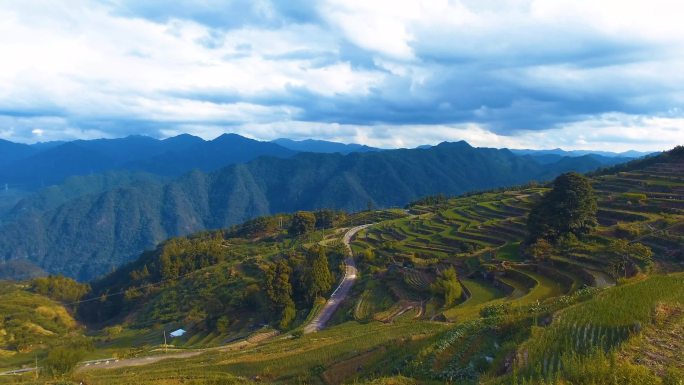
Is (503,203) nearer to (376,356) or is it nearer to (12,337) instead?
(376,356)

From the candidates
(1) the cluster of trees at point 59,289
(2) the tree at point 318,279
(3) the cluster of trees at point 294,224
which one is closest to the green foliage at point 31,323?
(1) the cluster of trees at point 59,289

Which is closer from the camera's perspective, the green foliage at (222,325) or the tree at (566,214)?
the tree at (566,214)

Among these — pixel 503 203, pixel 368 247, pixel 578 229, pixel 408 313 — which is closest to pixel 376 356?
pixel 408 313

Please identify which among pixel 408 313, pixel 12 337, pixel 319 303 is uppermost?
pixel 408 313

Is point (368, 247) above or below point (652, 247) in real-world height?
below

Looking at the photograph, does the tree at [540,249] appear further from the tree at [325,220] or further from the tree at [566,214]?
the tree at [325,220]

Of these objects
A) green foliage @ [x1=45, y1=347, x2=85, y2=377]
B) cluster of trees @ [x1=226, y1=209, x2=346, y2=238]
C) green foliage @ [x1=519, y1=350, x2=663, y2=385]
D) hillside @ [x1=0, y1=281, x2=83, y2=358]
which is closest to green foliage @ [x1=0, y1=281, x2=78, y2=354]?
hillside @ [x1=0, y1=281, x2=83, y2=358]
